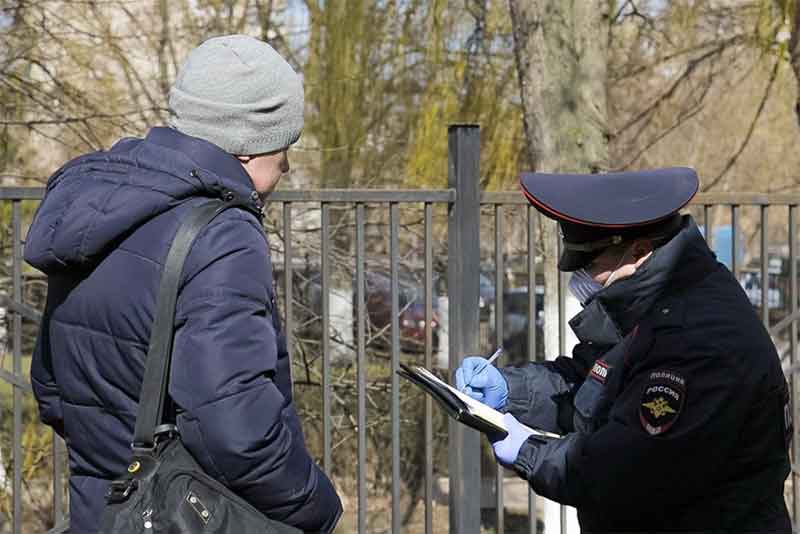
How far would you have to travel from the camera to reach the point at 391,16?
898 cm

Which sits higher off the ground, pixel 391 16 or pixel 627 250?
pixel 391 16

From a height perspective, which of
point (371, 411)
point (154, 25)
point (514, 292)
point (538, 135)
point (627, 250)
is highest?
point (154, 25)

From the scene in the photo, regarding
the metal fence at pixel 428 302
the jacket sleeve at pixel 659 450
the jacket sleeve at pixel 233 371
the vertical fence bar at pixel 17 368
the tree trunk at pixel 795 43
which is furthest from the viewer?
the tree trunk at pixel 795 43

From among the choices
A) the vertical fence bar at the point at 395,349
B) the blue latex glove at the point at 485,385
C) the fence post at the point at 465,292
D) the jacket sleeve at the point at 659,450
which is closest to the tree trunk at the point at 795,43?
the fence post at the point at 465,292

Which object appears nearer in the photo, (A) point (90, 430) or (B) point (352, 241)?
(A) point (90, 430)

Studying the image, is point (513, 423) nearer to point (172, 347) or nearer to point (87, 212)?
point (172, 347)

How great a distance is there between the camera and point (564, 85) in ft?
20.2

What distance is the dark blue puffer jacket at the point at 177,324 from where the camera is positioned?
1.90 m

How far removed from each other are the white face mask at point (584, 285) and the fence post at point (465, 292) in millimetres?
1560

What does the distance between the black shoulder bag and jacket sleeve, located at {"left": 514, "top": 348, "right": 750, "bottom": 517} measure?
0.66 metres

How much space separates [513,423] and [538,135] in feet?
13.4

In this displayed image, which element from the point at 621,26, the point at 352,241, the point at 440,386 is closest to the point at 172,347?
the point at 440,386

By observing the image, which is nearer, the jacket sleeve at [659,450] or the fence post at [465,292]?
the jacket sleeve at [659,450]

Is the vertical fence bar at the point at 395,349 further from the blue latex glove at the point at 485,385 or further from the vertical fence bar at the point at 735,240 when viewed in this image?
the vertical fence bar at the point at 735,240
